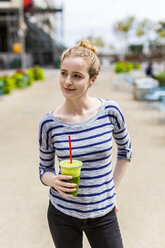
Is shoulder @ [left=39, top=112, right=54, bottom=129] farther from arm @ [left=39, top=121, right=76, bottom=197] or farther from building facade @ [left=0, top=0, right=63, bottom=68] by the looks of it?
building facade @ [left=0, top=0, right=63, bottom=68]

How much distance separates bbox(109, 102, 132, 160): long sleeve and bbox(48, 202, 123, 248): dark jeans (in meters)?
0.36

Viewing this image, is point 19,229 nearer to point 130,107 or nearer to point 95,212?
point 95,212

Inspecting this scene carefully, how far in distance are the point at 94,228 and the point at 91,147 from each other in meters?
0.46

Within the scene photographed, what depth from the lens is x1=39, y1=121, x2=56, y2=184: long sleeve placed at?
5.50ft

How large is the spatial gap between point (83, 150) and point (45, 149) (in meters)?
0.25

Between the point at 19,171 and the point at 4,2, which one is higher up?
the point at 4,2

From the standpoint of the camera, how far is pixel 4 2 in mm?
45938

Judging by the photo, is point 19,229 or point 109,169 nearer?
point 109,169

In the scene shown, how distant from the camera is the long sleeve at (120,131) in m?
Result: 1.71

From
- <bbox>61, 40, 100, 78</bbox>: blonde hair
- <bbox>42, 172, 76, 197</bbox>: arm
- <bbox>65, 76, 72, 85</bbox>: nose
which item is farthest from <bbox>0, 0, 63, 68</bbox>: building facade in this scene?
<bbox>42, 172, 76, 197</bbox>: arm

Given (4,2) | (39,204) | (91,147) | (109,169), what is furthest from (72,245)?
(4,2)

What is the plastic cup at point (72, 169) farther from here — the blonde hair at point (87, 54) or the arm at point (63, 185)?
the blonde hair at point (87, 54)

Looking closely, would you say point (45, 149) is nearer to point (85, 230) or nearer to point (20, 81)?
point (85, 230)

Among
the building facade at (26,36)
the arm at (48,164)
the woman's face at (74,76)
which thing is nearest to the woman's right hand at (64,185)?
the arm at (48,164)
